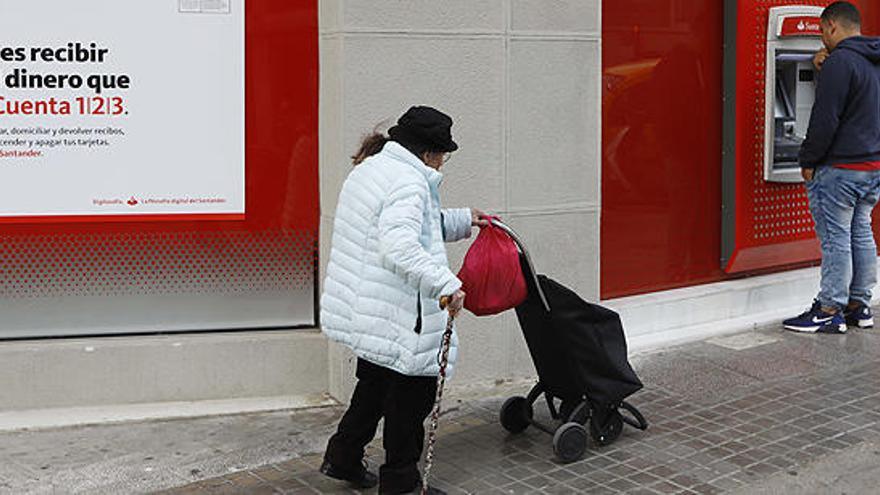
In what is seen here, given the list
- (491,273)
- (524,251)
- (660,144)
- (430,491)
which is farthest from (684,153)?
(430,491)

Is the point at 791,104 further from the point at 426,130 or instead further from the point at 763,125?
the point at 426,130

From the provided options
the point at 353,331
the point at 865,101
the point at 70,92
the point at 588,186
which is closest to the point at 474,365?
the point at 588,186

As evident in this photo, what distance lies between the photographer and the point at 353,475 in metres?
4.85

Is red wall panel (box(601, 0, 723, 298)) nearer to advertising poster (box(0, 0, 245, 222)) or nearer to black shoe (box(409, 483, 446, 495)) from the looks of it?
advertising poster (box(0, 0, 245, 222))

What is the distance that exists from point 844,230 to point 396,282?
4143 mm

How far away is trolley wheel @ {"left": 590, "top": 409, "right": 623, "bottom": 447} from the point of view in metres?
5.32

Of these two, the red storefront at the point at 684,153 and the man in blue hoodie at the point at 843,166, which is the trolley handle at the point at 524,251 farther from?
the man in blue hoodie at the point at 843,166

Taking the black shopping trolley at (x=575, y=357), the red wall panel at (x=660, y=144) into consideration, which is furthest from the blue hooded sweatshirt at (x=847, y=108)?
the black shopping trolley at (x=575, y=357)

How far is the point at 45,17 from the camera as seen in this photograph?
571cm

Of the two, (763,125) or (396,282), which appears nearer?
(396,282)

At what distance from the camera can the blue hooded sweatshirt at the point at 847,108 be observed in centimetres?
735

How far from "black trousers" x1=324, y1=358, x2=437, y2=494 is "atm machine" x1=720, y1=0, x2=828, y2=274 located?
3727 mm

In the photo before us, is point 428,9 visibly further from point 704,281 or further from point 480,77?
point 704,281

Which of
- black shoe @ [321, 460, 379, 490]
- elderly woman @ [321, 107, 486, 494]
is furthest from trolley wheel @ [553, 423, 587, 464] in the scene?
black shoe @ [321, 460, 379, 490]
